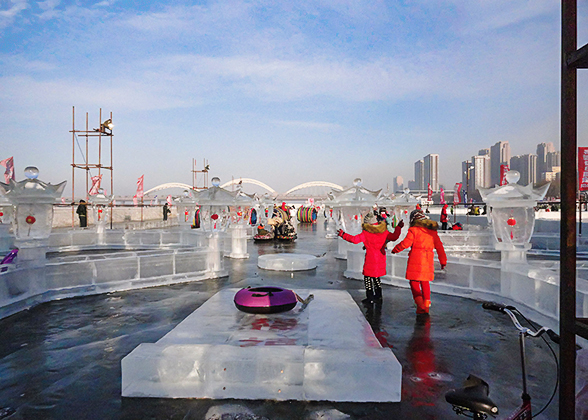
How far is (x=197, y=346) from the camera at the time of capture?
3.87 meters

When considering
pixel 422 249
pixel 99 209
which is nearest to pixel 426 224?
pixel 422 249

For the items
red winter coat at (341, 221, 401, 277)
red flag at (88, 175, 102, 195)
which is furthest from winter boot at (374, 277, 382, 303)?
red flag at (88, 175, 102, 195)

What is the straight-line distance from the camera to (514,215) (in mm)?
7945

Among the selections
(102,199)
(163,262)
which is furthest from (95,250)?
(163,262)

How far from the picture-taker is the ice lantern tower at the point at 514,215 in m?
7.47

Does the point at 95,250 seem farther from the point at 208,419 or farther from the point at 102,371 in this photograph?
the point at 208,419

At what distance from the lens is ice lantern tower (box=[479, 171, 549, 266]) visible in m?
7.47

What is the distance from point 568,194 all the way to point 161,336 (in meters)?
5.41

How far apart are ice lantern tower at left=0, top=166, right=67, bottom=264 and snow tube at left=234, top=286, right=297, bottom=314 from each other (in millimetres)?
Result: 5006

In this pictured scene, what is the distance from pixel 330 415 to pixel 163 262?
7203mm

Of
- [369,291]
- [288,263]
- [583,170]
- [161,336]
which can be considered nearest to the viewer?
[161,336]

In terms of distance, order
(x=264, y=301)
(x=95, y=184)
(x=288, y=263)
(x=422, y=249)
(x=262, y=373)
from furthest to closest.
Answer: (x=95, y=184) < (x=288, y=263) < (x=422, y=249) < (x=264, y=301) < (x=262, y=373)

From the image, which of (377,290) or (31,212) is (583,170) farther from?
(31,212)

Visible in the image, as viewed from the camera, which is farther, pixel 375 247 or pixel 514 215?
pixel 514 215
